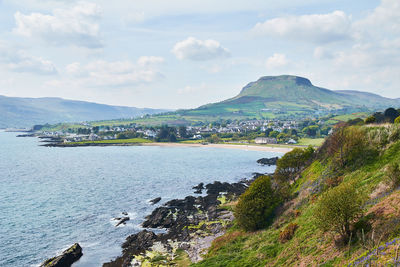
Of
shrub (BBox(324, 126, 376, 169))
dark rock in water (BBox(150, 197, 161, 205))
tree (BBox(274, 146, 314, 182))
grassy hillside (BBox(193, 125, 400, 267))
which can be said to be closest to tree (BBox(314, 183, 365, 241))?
grassy hillside (BBox(193, 125, 400, 267))

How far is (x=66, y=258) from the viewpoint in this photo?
42062 millimetres

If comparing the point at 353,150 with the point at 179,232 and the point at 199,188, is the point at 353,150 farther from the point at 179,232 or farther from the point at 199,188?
the point at 199,188

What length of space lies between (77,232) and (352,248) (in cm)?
4829

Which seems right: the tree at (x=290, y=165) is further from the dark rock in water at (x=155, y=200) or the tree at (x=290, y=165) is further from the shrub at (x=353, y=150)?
the dark rock in water at (x=155, y=200)

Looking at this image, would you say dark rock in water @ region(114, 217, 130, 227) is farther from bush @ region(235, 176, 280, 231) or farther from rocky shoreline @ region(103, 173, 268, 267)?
bush @ region(235, 176, 280, 231)

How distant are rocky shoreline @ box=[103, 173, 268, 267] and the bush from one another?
6.85 m

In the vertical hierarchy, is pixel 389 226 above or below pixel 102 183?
above

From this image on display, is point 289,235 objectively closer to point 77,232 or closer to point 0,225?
point 77,232

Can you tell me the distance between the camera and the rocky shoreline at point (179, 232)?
4156 centimetres

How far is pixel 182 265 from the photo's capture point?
3850 cm

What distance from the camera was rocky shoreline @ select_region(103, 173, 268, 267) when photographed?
41.6 m

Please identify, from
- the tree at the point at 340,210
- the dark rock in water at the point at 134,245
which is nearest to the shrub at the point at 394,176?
the tree at the point at 340,210

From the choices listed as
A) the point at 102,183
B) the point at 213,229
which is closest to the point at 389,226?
the point at 213,229

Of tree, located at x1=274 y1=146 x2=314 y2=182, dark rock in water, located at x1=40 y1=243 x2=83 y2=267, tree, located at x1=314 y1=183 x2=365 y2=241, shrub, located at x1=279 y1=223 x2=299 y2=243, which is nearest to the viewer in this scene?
tree, located at x1=314 y1=183 x2=365 y2=241
